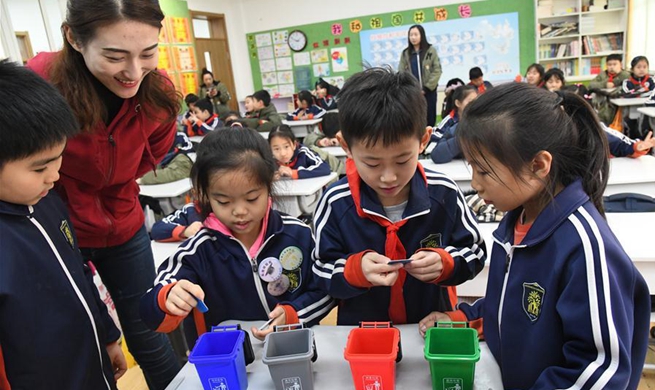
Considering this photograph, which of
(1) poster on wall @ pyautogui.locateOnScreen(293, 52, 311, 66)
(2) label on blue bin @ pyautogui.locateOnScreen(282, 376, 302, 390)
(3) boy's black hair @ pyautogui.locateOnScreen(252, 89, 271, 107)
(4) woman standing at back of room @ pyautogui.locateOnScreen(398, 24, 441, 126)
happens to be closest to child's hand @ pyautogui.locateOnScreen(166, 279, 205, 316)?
(2) label on blue bin @ pyautogui.locateOnScreen(282, 376, 302, 390)

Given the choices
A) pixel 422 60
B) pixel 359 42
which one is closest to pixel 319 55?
pixel 359 42

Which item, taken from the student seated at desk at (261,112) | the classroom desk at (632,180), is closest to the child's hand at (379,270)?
the classroom desk at (632,180)

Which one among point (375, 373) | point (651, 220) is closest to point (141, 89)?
point (375, 373)

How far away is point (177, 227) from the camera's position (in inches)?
83.4

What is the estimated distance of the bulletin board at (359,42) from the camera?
25.0ft

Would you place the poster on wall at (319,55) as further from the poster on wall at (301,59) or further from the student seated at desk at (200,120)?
the student seated at desk at (200,120)

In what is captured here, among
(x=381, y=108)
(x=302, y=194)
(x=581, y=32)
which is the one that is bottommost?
(x=302, y=194)

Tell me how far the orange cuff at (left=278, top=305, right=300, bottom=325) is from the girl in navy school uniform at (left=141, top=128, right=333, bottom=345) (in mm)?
40

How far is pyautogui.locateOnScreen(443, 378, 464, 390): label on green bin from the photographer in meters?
0.81

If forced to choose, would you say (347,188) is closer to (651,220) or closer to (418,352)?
(418,352)

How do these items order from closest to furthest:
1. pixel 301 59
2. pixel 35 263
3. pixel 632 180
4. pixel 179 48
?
pixel 35 263 < pixel 632 180 < pixel 179 48 < pixel 301 59

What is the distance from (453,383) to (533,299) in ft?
0.70

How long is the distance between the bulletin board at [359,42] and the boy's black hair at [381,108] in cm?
644

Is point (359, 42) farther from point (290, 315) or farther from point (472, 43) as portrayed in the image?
point (290, 315)
